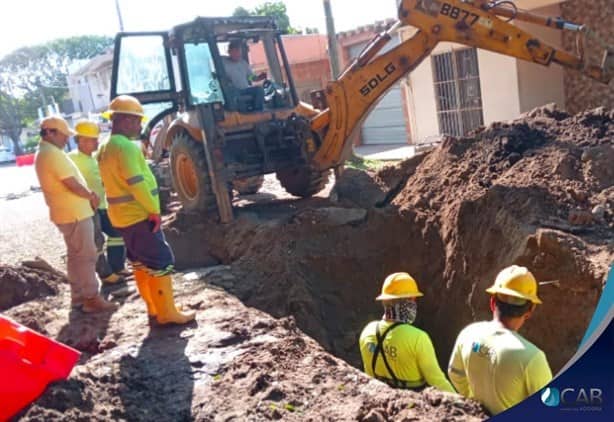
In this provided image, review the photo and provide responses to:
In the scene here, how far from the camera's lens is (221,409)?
148 inches

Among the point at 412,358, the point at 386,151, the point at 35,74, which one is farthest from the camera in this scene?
the point at 35,74

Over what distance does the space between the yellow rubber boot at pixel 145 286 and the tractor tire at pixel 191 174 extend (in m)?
2.94

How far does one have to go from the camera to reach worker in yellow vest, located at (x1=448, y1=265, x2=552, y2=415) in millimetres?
2791

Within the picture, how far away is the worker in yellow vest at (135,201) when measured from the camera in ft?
16.3

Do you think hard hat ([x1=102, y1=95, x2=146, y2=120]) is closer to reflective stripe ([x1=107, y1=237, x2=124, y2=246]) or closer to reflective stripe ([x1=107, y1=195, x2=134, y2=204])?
reflective stripe ([x1=107, y1=195, x2=134, y2=204])

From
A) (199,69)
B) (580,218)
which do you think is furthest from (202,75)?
(580,218)

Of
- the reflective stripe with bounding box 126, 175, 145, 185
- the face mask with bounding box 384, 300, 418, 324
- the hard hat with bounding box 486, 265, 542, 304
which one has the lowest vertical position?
the face mask with bounding box 384, 300, 418, 324

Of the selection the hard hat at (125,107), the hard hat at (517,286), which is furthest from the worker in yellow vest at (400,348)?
the hard hat at (125,107)

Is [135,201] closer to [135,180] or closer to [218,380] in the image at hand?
[135,180]

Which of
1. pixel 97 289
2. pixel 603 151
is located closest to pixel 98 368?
pixel 97 289

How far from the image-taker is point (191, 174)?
8.73 metres

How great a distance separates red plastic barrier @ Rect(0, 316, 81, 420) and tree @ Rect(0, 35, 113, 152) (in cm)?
3757

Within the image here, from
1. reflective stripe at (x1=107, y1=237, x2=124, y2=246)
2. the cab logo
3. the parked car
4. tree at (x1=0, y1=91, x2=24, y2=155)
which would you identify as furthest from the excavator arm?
tree at (x1=0, y1=91, x2=24, y2=155)

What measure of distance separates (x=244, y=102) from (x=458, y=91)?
22.6 ft
